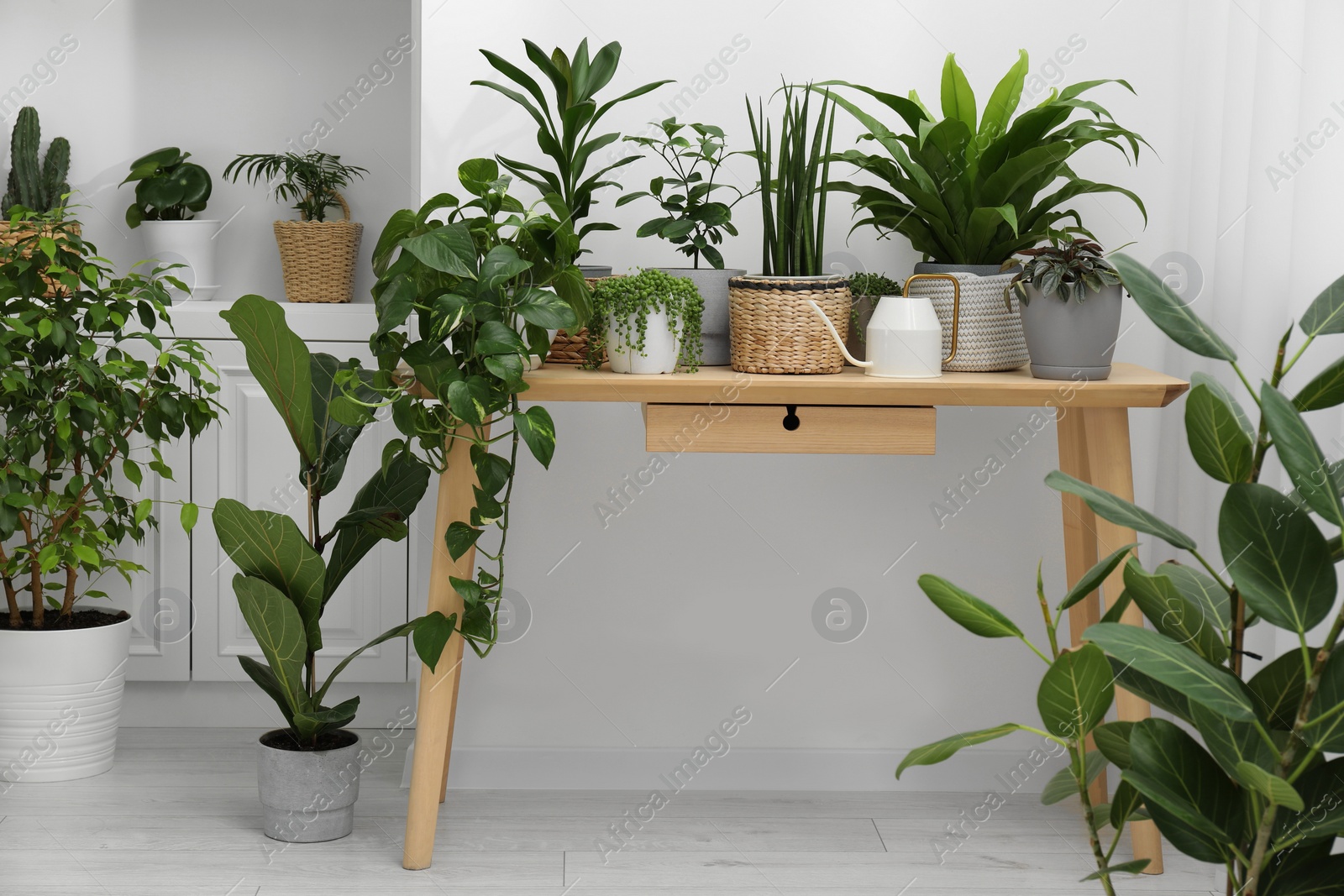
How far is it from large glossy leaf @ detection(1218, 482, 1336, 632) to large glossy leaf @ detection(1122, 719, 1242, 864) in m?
0.13

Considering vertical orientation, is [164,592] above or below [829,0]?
below

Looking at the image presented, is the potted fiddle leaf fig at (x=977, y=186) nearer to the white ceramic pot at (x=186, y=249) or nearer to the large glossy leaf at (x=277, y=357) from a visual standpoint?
the large glossy leaf at (x=277, y=357)

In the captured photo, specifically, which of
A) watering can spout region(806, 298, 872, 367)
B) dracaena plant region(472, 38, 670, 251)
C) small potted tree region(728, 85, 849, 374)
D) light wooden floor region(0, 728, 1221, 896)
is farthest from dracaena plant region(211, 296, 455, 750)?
watering can spout region(806, 298, 872, 367)

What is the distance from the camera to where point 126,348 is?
227cm

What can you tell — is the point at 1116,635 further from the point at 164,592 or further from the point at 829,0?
the point at 164,592

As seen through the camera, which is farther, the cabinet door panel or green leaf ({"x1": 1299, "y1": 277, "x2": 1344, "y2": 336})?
the cabinet door panel

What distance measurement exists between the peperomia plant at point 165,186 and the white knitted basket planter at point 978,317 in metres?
1.56

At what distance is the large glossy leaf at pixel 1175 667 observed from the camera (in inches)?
31.8

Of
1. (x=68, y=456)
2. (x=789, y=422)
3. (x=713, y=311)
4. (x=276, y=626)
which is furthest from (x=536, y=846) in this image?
(x=68, y=456)

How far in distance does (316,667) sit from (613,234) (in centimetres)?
111

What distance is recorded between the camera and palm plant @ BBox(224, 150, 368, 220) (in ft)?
7.94

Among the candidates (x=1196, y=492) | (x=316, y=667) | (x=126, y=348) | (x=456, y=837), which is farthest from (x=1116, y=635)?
(x=126, y=348)

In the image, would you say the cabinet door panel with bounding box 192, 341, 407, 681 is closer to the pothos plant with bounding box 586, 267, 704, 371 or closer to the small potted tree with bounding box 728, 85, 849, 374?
the pothos plant with bounding box 586, 267, 704, 371

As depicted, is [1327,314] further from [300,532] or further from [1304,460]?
[300,532]
